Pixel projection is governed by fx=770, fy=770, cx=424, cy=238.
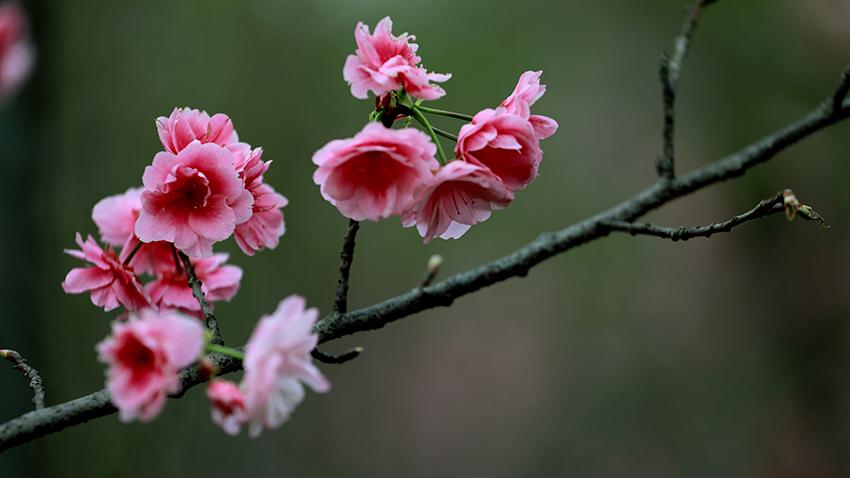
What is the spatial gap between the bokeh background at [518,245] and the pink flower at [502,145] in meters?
2.23

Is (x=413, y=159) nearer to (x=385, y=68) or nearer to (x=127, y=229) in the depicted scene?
(x=385, y=68)

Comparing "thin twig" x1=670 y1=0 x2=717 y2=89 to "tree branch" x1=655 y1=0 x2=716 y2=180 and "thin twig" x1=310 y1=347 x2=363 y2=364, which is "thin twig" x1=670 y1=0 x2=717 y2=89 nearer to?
"tree branch" x1=655 y1=0 x2=716 y2=180

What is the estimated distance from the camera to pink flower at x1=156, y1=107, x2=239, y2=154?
0.73 meters


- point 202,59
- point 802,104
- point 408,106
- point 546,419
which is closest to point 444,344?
point 546,419

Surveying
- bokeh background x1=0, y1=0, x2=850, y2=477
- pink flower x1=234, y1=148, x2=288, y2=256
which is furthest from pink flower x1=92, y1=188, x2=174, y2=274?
bokeh background x1=0, y1=0, x2=850, y2=477

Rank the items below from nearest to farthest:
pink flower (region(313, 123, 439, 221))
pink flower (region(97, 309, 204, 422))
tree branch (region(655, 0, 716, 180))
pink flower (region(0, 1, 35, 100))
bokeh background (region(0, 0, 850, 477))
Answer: pink flower (region(97, 309, 204, 422))
pink flower (region(313, 123, 439, 221))
tree branch (region(655, 0, 716, 180))
pink flower (region(0, 1, 35, 100))
bokeh background (region(0, 0, 850, 477))

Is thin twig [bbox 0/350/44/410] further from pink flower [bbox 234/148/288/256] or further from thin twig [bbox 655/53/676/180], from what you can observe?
thin twig [bbox 655/53/676/180]

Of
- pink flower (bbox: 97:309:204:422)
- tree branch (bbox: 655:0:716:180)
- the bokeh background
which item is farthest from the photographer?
the bokeh background

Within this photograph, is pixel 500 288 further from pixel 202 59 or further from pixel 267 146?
pixel 202 59

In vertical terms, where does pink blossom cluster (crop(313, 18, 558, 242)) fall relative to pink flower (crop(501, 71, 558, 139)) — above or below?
below

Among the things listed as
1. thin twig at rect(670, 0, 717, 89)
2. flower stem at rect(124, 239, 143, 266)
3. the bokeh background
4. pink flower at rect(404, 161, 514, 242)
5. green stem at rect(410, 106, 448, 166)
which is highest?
the bokeh background

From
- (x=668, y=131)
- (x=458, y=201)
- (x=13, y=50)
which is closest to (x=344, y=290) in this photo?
(x=458, y=201)

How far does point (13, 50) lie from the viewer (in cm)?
258

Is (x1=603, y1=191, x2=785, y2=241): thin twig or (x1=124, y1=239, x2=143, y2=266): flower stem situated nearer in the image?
(x1=603, y1=191, x2=785, y2=241): thin twig
